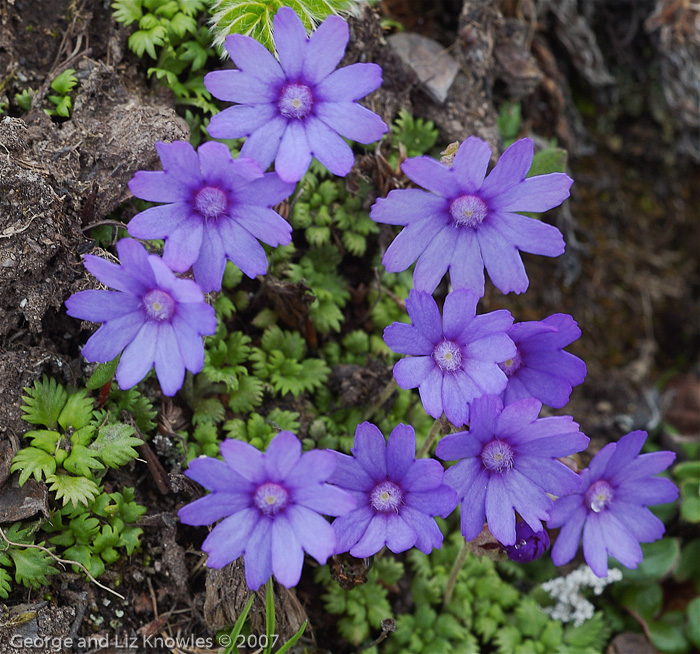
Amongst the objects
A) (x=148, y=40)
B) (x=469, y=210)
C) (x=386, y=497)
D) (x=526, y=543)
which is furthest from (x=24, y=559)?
(x=148, y=40)

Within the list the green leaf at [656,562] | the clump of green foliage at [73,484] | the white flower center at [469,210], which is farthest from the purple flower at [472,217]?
the green leaf at [656,562]

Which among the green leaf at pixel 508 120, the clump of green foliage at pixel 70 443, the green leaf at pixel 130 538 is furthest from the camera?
the green leaf at pixel 508 120

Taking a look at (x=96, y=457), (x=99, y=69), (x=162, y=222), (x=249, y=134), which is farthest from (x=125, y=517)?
(x=99, y=69)

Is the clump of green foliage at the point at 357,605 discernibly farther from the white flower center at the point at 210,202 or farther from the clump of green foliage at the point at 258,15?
the clump of green foliage at the point at 258,15

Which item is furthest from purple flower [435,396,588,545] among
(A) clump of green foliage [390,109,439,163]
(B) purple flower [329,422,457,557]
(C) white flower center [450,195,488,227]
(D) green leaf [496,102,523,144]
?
(D) green leaf [496,102,523,144]

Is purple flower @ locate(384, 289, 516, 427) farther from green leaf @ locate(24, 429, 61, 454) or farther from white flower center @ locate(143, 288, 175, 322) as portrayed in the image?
green leaf @ locate(24, 429, 61, 454)

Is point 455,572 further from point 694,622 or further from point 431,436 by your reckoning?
point 694,622

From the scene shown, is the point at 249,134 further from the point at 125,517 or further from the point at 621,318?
the point at 621,318
